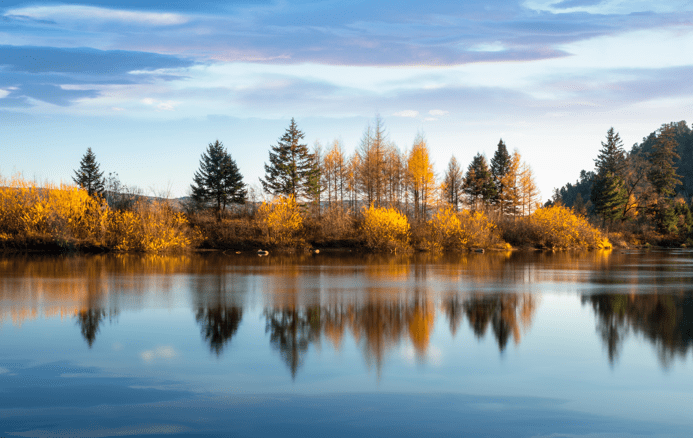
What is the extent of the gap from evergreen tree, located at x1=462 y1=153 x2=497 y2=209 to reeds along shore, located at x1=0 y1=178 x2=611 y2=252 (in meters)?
11.4

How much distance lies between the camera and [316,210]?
62.8 meters

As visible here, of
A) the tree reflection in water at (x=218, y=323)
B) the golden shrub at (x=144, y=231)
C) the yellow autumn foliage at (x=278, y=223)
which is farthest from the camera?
the yellow autumn foliage at (x=278, y=223)

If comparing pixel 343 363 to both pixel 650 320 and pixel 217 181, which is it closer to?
pixel 650 320

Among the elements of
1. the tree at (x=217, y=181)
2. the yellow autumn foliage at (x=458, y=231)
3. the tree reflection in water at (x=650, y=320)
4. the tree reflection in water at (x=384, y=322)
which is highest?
the tree at (x=217, y=181)

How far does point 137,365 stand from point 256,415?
3.38m

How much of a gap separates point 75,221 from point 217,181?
19.9 metres

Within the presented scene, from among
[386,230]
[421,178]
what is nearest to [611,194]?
[421,178]

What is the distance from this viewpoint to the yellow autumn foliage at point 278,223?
167 ft

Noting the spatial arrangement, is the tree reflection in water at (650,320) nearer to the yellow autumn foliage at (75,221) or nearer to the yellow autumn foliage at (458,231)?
the yellow autumn foliage at (458,231)

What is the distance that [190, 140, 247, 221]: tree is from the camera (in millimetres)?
62812

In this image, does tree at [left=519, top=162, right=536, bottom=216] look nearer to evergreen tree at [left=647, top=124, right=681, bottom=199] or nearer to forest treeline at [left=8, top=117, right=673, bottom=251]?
forest treeline at [left=8, top=117, right=673, bottom=251]

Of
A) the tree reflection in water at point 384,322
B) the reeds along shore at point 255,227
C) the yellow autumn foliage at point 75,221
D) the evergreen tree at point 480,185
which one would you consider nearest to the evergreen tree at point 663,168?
the evergreen tree at point 480,185

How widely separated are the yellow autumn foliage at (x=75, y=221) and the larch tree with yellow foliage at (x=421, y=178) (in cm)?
2826

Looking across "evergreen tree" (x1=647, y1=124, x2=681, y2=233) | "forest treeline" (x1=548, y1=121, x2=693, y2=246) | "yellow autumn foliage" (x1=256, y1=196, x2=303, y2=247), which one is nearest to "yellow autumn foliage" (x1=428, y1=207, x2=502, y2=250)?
"yellow autumn foliage" (x1=256, y1=196, x2=303, y2=247)
